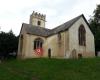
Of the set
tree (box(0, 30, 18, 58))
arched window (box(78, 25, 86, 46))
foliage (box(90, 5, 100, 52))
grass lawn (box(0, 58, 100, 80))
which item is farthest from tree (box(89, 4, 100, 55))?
grass lawn (box(0, 58, 100, 80))

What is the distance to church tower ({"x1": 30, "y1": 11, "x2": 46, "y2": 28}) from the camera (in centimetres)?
7712

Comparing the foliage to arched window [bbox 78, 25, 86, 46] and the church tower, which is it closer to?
arched window [bbox 78, 25, 86, 46]

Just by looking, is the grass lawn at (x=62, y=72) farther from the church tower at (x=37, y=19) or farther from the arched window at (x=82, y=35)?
the church tower at (x=37, y=19)

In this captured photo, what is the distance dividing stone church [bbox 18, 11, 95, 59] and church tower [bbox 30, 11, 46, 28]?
927 inches

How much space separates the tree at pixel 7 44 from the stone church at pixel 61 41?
6.35 metres

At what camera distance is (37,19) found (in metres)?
78.4

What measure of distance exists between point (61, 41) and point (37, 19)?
35.8 metres

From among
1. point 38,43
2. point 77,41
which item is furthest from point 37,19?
point 77,41

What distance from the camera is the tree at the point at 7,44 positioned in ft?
186

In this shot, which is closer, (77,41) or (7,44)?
(77,41)

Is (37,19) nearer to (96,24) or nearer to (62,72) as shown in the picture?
(96,24)

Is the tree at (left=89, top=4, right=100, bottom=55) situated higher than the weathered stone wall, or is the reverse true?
the tree at (left=89, top=4, right=100, bottom=55)

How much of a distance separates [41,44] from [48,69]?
22889 mm

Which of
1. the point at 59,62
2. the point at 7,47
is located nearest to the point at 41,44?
the point at 7,47
